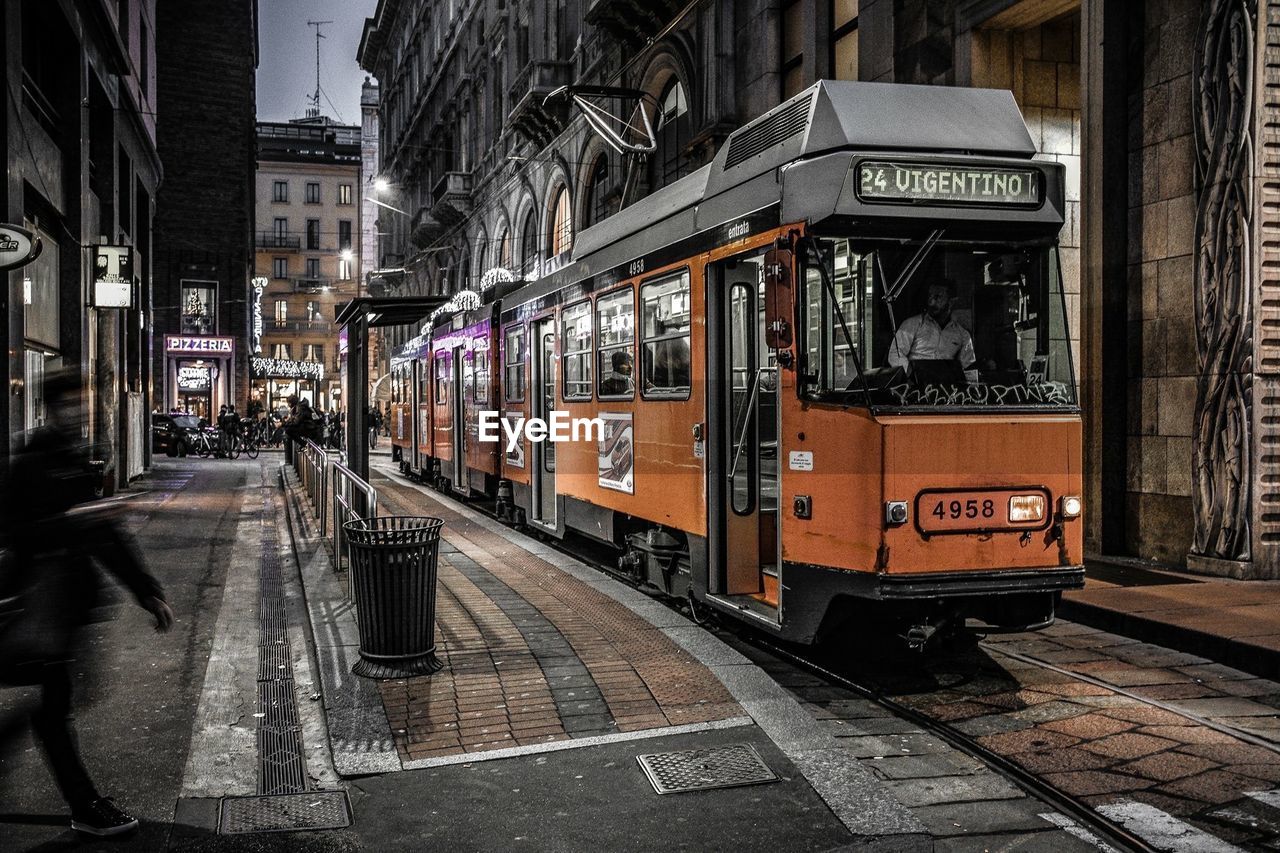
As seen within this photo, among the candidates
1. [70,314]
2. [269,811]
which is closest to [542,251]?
[70,314]

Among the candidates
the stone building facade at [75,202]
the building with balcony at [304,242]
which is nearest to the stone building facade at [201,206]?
the stone building facade at [75,202]

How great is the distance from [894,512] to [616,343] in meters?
4.26

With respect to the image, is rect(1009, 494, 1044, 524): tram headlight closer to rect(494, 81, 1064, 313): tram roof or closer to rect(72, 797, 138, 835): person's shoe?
rect(494, 81, 1064, 313): tram roof

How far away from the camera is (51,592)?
445 centimetres

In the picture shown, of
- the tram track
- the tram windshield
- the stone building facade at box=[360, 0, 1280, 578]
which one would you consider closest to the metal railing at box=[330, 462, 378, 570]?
the tram track

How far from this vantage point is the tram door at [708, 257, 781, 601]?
7844 millimetres

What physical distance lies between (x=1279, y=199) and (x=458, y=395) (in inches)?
479

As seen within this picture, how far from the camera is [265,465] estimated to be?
31891 mm

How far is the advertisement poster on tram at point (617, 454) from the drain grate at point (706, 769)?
4.41 meters

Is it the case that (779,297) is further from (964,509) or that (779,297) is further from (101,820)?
(101,820)

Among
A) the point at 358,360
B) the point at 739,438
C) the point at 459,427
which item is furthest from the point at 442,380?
the point at 739,438

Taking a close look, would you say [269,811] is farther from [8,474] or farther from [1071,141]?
[1071,141]

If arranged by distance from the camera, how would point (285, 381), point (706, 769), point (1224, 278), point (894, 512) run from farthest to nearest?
point (285, 381) < point (1224, 278) < point (894, 512) < point (706, 769)

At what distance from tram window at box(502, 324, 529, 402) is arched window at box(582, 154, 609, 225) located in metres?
11.8
